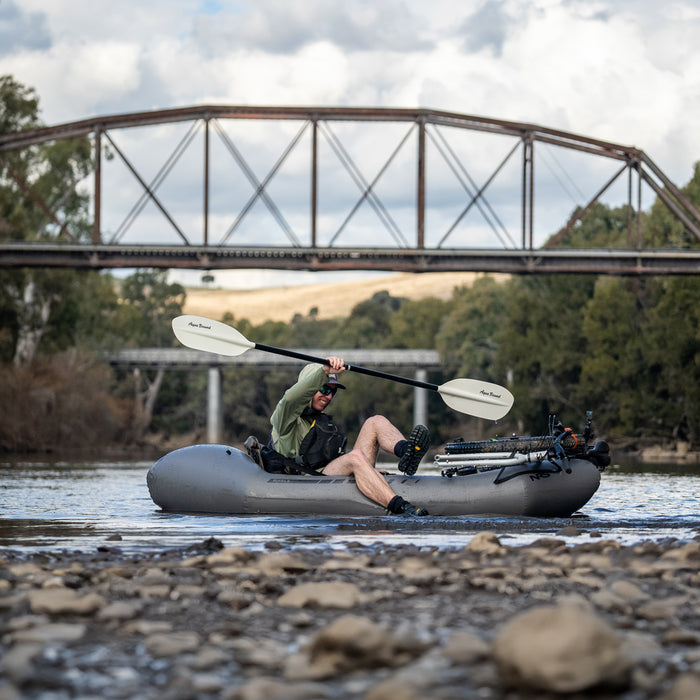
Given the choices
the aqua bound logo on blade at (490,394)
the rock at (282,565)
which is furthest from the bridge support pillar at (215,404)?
the rock at (282,565)

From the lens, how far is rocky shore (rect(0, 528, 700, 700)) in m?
4.10

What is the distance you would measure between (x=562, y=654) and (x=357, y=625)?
0.85 meters

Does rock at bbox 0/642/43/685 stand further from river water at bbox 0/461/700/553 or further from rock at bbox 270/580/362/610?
river water at bbox 0/461/700/553

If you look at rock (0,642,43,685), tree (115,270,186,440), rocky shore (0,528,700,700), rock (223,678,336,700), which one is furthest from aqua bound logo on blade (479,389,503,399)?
tree (115,270,186,440)

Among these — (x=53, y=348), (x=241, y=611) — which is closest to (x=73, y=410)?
(x=53, y=348)

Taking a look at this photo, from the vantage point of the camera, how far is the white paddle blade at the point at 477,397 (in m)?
12.8

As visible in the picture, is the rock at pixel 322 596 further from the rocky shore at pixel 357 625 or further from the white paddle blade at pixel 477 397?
the white paddle blade at pixel 477 397

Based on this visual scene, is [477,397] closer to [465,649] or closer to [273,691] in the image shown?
[465,649]

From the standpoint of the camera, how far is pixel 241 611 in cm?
561

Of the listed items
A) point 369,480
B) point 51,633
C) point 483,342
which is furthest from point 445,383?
point 483,342

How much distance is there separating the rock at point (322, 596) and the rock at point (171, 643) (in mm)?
840

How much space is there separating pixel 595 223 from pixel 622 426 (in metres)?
23.0

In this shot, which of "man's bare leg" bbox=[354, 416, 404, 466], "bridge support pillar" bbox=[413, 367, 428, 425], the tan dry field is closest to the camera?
"man's bare leg" bbox=[354, 416, 404, 466]

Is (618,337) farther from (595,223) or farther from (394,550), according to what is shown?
(394,550)
